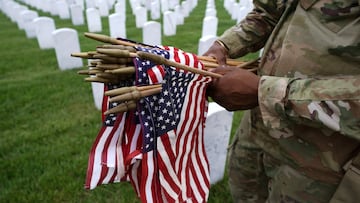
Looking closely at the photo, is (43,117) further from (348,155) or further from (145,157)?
(348,155)

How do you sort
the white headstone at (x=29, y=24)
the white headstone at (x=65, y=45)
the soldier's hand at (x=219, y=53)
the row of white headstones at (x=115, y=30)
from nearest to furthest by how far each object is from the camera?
the soldier's hand at (x=219, y=53), the row of white headstones at (x=115, y=30), the white headstone at (x=65, y=45), the white headstone at (x=29, y=24)

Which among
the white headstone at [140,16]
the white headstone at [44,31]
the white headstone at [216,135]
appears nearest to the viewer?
the white headstone at [216,135]

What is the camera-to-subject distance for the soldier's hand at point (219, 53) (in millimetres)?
1380

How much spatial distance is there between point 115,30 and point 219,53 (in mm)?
5251

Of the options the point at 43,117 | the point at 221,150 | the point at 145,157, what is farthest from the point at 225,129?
the point at 43,117

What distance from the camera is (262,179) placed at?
1.55 m

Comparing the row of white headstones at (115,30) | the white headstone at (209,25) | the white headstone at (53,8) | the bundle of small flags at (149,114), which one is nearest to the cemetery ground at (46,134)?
the row of white headstones at (115,30)

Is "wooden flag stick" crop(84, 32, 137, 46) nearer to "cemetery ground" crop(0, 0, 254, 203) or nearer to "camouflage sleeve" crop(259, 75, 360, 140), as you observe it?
"camouflage sleeve" crop(259, 75, 360, 140)

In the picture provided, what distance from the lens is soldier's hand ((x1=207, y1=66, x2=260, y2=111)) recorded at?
105 centimetres

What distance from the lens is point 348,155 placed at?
1.07m

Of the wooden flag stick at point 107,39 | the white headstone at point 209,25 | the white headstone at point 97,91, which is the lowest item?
the white headstone at point 97,91

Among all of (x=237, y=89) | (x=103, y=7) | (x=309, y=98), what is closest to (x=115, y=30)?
(x=103, y=7)

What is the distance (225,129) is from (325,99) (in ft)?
4.47

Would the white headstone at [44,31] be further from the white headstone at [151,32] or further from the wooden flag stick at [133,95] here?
the wooden flag stick at [133,95]
